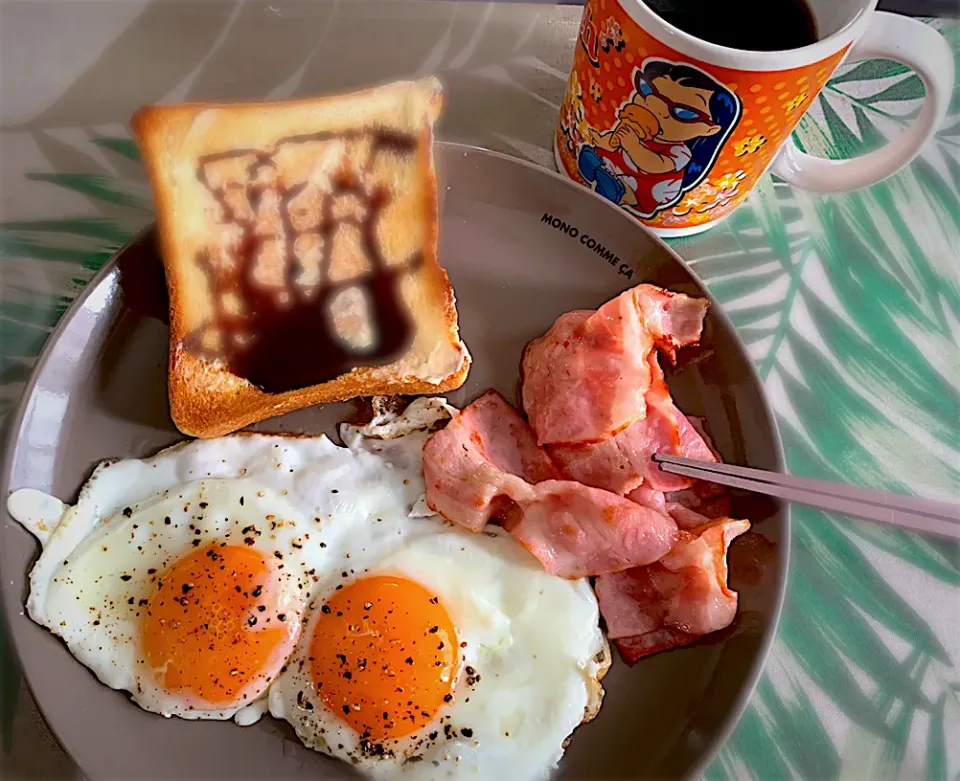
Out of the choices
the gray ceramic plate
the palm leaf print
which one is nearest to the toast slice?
the gray ceramic plate

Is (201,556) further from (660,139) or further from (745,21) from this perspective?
(745,21)

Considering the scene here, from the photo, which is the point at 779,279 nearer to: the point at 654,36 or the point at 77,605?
the point at 654,36

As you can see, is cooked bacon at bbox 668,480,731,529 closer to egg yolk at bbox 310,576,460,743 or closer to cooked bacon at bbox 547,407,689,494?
cooked bacon at bbox 547,407,689,494

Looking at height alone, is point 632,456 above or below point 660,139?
below

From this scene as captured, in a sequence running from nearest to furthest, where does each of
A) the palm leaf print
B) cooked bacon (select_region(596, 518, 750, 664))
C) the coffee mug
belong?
the coffee mug < cooked bacon (select_region(596, 518, 750, 664)) < the palm leaf print

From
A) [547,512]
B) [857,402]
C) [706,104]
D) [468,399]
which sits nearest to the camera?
[706,104]

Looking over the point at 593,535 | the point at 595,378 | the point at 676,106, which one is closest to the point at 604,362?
the point at 595,378

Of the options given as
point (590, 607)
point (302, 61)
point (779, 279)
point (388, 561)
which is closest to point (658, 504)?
point (590, 607)
